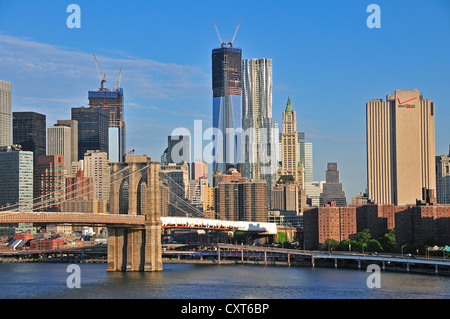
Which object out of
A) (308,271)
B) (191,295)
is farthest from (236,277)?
(191,295)

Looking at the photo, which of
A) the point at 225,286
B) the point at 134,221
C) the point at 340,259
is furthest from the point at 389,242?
the point at 225,286

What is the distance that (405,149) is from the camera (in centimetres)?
19800

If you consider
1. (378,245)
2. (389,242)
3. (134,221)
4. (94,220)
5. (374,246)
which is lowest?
(374,246)

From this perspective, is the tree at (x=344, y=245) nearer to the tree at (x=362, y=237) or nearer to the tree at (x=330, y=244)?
the tree at (x=330, y=244)

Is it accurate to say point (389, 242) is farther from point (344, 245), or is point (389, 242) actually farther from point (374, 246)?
point (344, 245)

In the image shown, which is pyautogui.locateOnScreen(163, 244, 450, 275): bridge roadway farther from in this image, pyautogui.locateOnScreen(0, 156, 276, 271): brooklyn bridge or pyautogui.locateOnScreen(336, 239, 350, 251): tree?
pyautogui.locateOnScreen(0, 156, 276, 271): brooklyn bridge

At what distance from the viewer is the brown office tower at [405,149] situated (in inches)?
7653

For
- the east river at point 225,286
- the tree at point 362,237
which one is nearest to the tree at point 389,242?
the tree at point 362,237

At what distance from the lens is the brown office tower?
194 meters

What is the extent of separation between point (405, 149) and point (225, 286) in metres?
141

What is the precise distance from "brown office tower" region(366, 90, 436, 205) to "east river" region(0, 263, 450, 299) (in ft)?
384

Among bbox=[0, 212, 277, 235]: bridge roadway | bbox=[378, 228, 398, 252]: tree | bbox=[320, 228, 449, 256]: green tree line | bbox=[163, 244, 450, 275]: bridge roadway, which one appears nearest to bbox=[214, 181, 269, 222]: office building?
bbox=[320, 228, 449, 256]: green tree line

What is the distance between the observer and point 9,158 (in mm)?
191625
